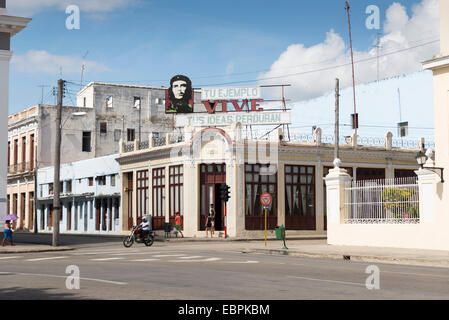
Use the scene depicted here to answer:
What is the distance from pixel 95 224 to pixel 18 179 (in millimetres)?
14859

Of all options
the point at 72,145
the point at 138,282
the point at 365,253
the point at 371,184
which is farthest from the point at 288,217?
the point at 138,282

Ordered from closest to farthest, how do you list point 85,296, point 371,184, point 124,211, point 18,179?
point 85,296
point 371,184
point 124,211
point 18,179

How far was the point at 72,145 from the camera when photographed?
194ft

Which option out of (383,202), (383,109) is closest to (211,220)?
(383,202)

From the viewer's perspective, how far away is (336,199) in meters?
28.7

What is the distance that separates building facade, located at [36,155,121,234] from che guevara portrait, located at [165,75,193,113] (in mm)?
6416

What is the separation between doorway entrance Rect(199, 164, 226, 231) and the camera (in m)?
41.6

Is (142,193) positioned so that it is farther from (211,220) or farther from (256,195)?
(256,195)

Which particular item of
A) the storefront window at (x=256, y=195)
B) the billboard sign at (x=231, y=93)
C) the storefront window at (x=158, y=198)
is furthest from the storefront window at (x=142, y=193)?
the storefront window at (x=256, y=195)

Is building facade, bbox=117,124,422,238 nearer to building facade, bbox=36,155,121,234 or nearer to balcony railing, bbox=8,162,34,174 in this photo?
building facade, bbox=36,155,121,234

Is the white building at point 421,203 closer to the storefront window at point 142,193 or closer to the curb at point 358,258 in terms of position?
the curb at point 358,258

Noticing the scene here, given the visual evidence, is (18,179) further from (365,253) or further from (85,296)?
(85,296)

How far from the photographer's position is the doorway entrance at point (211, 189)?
4159 cm

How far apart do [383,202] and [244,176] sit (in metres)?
16.0
